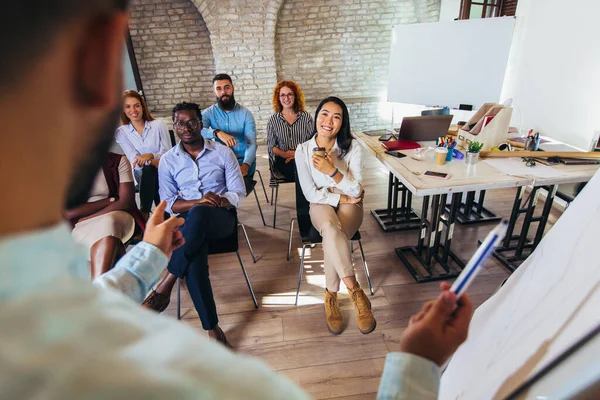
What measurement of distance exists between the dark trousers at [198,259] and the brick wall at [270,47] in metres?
3.82

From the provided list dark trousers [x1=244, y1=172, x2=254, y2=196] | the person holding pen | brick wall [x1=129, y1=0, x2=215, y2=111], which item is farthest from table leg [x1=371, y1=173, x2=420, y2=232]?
brick wall [x1=129, y1=0, x2=215, y2=111]

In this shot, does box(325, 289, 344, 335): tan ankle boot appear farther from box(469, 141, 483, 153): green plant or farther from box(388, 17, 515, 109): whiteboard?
box(388, 17, 515, 109): whiteboard

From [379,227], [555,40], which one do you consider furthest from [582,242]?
[555,40]

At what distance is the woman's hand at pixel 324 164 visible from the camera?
1.90 metres

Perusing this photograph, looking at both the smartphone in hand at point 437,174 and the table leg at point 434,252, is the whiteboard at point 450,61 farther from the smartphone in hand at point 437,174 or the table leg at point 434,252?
the smartphone in hand at point 437,174

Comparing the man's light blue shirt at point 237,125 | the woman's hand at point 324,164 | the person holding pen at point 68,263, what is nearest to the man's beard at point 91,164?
the person holding pen at point 68,263

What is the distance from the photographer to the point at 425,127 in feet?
7.81

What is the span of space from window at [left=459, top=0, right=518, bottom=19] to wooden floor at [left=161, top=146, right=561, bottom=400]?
7.92ft

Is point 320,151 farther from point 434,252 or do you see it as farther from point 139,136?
point 139,136

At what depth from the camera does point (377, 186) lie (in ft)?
11.8

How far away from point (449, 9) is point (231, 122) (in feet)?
Result: 11.5

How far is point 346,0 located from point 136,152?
4020 millimetres

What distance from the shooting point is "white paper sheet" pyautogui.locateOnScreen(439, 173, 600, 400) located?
577 millimetres

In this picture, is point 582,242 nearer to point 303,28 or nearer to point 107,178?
point 107,178
